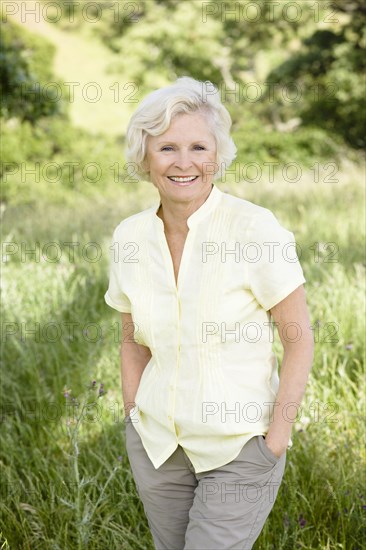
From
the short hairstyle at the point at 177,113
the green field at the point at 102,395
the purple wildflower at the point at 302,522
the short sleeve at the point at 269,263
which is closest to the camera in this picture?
the short sleeve at the point at 269,263

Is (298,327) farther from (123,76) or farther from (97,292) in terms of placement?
(123,76)

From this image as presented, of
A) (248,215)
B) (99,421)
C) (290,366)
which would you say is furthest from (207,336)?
(99,421)

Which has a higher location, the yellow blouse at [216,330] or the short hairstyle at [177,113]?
the short hairstyle at [177,113]

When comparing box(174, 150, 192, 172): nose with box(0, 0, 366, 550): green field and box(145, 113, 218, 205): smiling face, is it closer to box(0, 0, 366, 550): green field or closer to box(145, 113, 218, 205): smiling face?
box(145, 113, 218, 205): smiling face

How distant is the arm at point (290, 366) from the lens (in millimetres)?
1883

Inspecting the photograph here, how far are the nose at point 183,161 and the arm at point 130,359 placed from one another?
0.54 m

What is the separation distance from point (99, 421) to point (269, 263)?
1.67 meters

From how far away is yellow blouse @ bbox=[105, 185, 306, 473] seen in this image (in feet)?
6.11

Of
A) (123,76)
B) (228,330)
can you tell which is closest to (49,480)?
(228,330)

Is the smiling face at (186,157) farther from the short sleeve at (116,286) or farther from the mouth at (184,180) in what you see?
the short sleeve at (116,286)

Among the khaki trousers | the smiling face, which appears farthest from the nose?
the khaki trousers

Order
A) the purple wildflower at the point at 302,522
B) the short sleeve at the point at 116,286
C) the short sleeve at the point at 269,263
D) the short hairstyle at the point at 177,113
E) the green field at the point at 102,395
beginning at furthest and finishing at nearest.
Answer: the green field at the point at 102,395
the purple wildflower at the point at 302,522
the short sleeve at the point at 116,286
the short hairstyle at the point at 177,113
the short sleeve at the point at 269,263

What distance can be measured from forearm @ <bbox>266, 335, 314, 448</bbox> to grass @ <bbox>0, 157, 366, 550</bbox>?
679 millimetres

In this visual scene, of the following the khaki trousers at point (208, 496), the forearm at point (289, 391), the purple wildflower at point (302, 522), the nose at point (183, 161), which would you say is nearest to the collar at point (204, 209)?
the nose at point (183, 161)
